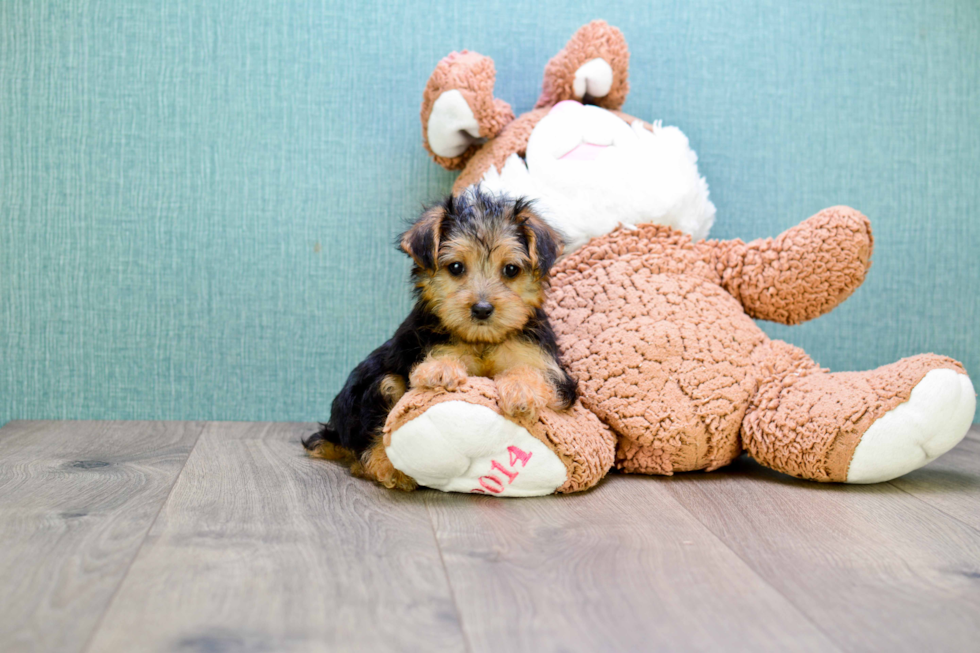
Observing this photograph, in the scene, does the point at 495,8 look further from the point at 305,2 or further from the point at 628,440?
A: the point at 628,440

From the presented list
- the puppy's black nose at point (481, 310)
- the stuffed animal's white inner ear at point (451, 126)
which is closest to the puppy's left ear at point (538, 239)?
the puppy's black nose at point (481, 310)

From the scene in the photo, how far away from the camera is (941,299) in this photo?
3.12 meters

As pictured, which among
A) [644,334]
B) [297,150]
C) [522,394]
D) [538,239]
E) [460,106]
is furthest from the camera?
[297,150]

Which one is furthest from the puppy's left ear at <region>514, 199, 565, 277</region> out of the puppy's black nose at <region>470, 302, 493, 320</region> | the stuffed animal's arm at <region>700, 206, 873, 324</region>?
the stuffed animal's arm at <region>700, 206, 873, 324</region>

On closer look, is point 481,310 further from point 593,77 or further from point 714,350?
point 593,77

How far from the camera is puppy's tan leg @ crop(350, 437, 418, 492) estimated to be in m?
2.06

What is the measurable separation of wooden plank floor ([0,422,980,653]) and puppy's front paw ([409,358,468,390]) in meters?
0.31

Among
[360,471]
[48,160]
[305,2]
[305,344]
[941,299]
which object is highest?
[305,2]

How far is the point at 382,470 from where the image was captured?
2.08 m

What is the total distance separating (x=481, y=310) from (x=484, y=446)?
334mm

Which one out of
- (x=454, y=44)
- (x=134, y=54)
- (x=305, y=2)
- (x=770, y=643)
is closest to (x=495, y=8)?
(x=454, y=44)

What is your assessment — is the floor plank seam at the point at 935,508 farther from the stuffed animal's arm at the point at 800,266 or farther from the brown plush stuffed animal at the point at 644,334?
the stuffed animal's arm at the point at 800,266

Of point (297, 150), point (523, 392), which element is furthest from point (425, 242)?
point (297, 150)

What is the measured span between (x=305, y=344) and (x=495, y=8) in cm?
146
